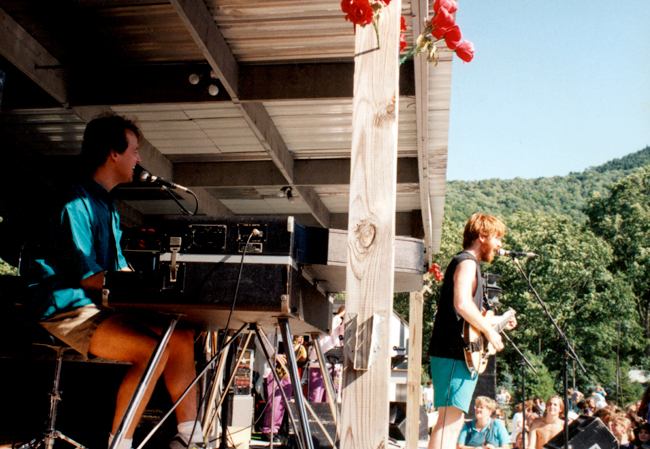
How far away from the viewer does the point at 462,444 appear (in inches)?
242

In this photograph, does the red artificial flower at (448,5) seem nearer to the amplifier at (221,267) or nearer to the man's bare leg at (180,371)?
the amplifier at (221,267)

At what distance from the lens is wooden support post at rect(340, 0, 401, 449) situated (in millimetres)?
1658

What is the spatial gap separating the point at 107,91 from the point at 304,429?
433 centimetres

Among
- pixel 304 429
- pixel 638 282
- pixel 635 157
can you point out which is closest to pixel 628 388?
pixel 638 282

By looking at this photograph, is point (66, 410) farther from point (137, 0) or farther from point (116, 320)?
point (137, 0)

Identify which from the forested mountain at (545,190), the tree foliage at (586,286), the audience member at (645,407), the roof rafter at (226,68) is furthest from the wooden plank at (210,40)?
the forested mountain at (545,190)

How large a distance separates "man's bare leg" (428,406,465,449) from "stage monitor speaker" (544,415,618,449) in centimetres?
193

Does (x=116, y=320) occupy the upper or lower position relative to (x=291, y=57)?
lower

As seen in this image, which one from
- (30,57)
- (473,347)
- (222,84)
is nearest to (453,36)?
(473,347)

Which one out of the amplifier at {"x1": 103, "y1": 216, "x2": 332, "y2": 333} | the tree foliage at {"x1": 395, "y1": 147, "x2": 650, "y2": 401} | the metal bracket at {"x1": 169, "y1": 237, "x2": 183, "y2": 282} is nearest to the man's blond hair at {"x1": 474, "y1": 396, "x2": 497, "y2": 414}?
the amplifier at {"x1": 103, "y1": 216, "x2": 332, "y2": 333}

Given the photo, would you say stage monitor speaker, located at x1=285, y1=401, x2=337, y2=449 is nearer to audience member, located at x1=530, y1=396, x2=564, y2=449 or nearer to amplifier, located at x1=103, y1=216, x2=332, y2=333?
amplifier, located at x1=103, y1=216, x2=332, y2=333

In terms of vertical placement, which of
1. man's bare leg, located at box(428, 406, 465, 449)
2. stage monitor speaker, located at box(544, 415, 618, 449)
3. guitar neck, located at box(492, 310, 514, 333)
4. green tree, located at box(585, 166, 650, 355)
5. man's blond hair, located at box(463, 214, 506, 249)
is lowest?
stage monitor speaker, located at box(544, 415, 618, 449)

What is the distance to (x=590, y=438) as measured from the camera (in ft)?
15.0

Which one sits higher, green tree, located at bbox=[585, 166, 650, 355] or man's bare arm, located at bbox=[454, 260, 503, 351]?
green tree, located at bbox=[585, 166, 650, 355]
